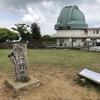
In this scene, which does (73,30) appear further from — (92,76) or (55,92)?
(55,92)

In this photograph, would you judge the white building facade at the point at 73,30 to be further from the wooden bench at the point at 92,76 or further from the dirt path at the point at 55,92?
the dirt path at the point at 55,92

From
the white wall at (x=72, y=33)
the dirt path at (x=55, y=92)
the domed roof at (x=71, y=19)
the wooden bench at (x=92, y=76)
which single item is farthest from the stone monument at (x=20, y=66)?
the domed roof at (x=71, y=19)

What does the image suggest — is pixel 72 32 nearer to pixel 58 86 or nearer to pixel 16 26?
pixel 16 26

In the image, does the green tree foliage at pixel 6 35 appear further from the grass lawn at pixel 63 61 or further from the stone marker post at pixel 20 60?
the stone marker post at pixel 20 60

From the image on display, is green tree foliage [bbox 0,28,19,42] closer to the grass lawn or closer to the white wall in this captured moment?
the white wall

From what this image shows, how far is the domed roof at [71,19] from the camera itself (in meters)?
33.8

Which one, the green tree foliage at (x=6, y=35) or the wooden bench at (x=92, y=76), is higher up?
the green tree foliage at (x=6, y=35)

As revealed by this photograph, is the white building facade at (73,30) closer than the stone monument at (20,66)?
No

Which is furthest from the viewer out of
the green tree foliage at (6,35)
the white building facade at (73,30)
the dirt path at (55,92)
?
the green tree foliage at (6,35)

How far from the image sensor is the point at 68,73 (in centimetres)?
741

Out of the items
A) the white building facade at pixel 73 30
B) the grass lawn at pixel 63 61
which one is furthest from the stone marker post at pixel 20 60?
the white building facade at pixel 73 30

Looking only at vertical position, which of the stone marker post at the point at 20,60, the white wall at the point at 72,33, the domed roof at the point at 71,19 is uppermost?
the domed roof at the point at 71,19

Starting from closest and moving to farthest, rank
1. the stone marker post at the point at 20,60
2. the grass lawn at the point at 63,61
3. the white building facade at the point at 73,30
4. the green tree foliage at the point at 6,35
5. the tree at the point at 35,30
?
the stone marker post at the point at 20,60, the grass lawn at the point at 63,61, the white building facade at the point at 73,30, the tree at the point at 35,30, the green tree foliage at the point at 6,35

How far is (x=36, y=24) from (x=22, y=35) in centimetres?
Answer: 411
